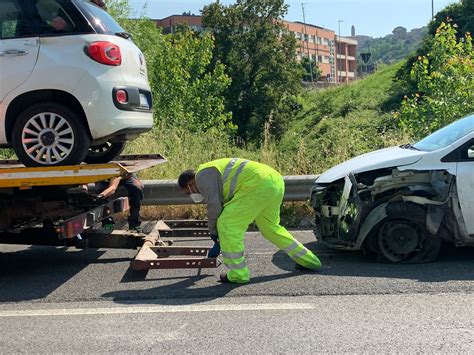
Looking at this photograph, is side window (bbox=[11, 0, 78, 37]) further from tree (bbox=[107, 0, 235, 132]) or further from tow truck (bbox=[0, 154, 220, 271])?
tree (bbox=[107, 0, 235, 132])

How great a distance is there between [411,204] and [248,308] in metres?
2.30

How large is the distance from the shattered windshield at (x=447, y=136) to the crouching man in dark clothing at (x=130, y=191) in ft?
10.9

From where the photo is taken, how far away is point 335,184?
6.36 metres

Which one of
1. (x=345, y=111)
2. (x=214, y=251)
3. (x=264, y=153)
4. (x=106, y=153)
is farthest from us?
(x=345, y=111)

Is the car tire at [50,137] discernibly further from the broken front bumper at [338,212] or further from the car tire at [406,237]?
the car tire at [406,237]

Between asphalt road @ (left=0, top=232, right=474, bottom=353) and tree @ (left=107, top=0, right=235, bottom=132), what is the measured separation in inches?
705

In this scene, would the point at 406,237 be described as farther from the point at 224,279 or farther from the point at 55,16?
→ the point at 55,16

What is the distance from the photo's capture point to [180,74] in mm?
28375

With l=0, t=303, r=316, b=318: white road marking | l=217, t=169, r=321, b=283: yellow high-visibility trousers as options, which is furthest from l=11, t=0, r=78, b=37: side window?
l=0, t=303, r=316, b=318: white road marking

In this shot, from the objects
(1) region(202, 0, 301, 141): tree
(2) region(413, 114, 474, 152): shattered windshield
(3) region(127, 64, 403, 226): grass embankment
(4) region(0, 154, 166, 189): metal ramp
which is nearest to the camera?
(4) region(0, 154, 166, 189): metal ramp

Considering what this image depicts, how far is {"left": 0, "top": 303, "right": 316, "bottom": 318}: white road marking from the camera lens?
15.6 feet

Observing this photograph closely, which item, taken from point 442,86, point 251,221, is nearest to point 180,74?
point 442,86

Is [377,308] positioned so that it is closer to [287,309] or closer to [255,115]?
[287,309]

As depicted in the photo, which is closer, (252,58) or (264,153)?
(264,153)
